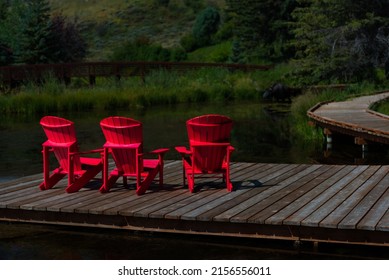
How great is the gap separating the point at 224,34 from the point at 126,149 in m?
48.5

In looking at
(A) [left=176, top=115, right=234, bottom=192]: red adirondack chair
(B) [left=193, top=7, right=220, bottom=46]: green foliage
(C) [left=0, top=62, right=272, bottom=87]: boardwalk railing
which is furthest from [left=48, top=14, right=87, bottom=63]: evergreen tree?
(A) [left=176, top=115, right=234, bottom=192]: red adirondack chair

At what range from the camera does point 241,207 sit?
8578mm

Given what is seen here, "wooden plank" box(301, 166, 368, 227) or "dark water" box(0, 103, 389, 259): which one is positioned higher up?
"wooden plank" box(301, 166, 368, 227)

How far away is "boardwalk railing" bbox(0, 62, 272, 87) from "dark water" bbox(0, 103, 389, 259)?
8.65m

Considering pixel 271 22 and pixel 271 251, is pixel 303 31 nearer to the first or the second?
pixel 271 22

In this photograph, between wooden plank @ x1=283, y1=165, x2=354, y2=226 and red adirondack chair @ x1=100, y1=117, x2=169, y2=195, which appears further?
red adirondack chair @ x1=100, y1=117, x2=169, y2=195

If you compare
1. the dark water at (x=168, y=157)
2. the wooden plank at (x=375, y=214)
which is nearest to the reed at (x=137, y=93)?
the dark water at (x=168, y=157)

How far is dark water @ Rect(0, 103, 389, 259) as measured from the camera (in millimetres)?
8055

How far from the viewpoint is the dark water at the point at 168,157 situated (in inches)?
317

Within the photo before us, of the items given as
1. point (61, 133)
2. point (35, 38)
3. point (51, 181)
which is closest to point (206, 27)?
point (35, 38)

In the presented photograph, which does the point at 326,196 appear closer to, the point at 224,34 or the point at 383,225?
the point at 383,225

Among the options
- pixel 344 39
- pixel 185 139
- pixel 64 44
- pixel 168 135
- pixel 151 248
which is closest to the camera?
pixel 151 248

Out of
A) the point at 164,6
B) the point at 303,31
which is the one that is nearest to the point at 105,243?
the point at 303,31

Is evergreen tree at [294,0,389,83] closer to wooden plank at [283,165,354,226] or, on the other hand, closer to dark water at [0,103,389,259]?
dark water at [0,103,389,259]
